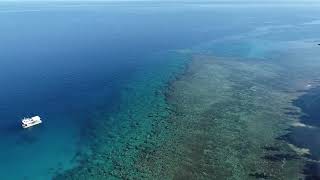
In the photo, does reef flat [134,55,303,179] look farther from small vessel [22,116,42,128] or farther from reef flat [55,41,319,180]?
small vessel [22,116,42,128]

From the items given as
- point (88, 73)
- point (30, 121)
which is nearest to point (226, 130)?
point (30, 121)

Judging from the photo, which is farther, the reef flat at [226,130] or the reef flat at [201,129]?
the reef flat at [201,129]

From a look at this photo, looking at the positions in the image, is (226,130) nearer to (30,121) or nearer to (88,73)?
(30,121)

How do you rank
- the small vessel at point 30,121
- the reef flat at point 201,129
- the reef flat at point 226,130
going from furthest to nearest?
the small vessel at point 30,121
the reef flat at point 201,129
the reef flat at point 226,130

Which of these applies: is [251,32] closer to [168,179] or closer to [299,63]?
[299,63]

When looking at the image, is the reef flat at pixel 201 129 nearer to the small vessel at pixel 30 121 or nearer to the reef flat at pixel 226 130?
the reef flat at pixel 226 130

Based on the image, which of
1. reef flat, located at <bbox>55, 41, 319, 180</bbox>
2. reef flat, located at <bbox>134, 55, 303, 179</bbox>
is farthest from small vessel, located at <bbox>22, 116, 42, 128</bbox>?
reef flat, located at <bbox>134, 55, 303, 179</bbox>

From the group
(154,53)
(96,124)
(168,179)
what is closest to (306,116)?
(168,179)

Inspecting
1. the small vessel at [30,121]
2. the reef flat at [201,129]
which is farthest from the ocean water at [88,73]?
the small vessel at [30,121]
